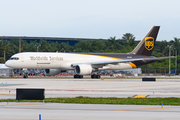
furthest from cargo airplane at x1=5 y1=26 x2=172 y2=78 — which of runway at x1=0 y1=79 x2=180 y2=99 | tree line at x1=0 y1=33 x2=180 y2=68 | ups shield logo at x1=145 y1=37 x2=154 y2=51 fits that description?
tree line at x1=0 y1=33 x2=180 y2=68

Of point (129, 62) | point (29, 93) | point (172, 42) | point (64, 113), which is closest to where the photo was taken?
point (64, 113)

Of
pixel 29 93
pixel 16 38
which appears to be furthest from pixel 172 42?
pixel 29 93

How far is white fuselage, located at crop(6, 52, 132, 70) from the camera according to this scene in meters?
60.5

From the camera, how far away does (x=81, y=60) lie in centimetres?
6531

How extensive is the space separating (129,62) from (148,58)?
393 centimetres

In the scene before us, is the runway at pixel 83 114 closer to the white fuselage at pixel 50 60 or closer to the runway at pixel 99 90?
the runway at pixel 99 90

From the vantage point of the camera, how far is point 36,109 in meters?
17.9

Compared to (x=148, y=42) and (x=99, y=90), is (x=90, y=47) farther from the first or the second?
(x=99, y=90)

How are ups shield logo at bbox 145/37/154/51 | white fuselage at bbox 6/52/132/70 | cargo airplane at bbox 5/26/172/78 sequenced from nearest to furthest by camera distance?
white fuselage at bbox 6/52/132/70
cargo airplane at bbox 5/26/172/78
ups shield logo at bbox 145/37/154/51

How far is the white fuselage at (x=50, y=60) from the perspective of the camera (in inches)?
2381

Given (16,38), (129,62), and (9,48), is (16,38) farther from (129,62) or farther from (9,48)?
(129,62)

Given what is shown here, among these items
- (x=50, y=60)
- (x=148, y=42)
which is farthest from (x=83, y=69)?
(x=148, y=42)

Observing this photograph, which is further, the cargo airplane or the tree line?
the tree line

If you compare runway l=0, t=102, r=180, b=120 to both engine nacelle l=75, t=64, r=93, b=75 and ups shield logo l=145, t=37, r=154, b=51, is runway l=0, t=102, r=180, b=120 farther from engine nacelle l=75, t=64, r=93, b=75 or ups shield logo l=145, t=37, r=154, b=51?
ups shield logo l=145, t=37, r=154, b=51
